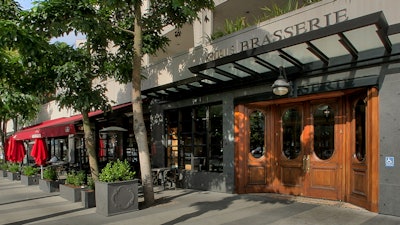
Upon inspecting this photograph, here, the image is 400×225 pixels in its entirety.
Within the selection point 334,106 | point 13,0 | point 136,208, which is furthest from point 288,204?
point 13,0

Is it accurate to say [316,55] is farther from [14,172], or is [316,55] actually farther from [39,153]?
[14,172]

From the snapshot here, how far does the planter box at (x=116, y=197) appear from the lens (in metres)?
8.25

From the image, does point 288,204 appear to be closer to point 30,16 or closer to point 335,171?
point 335,171

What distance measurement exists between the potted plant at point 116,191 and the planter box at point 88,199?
2.59ft

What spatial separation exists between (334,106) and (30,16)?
306 inches

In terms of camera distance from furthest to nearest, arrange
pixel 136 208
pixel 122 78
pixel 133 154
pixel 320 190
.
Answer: pixel 133 154, pixel 122 78, pixel 320 190, pixel 136 208

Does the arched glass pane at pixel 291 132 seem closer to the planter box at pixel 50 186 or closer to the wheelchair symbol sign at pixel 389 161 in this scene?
the wheelchair symbol sign at pixel 389 161

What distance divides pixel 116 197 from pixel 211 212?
2.18 m

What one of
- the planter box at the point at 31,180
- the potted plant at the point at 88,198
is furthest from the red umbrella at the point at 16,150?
the potted plant at the point at 88,198

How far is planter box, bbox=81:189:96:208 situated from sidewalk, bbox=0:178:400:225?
15 cm

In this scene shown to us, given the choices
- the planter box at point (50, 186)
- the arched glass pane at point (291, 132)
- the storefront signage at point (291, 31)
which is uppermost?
the storefront signage at point (291, 31)

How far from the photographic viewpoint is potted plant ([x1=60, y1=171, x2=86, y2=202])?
1029 cm

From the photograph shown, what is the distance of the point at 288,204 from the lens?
888cm

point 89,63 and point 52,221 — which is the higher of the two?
point 89,63
